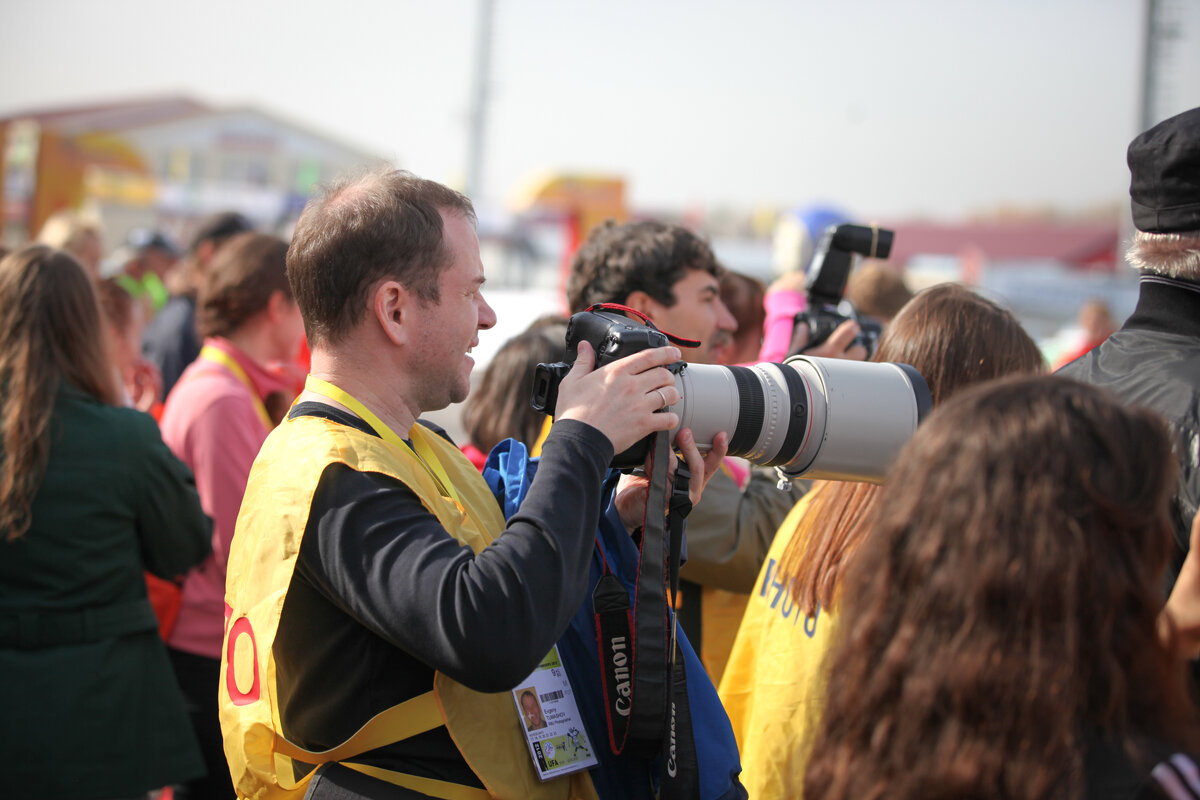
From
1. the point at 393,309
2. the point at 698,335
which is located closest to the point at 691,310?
the point at 698,335

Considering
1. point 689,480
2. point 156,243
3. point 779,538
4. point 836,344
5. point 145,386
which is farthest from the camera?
point 156,243

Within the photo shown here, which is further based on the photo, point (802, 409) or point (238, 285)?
point (238, 285)

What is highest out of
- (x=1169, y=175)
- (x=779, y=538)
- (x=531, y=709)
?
(x=1169, y=175)

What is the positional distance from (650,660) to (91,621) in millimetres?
1556

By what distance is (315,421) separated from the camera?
4.65 ft

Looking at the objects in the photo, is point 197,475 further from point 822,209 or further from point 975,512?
point 822,209

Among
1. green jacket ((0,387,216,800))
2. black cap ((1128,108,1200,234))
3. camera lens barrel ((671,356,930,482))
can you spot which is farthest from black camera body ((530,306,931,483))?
green jacket ((0,387,216,800))

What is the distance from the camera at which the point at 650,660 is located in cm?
149

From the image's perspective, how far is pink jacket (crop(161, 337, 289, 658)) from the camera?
285cm

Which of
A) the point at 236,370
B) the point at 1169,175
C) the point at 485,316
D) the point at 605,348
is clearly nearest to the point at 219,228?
the point at 236,370

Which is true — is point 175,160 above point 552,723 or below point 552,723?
above

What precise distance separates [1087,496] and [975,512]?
107mm

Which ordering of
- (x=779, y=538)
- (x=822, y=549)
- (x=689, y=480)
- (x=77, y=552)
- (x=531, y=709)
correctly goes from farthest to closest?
(x=77, y=552)
(x=779, y=538)
(x=822, y=549)
(x=689, y=480)
(x=531, y=709)

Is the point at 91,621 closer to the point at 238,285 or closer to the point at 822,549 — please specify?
the point at 238,285
